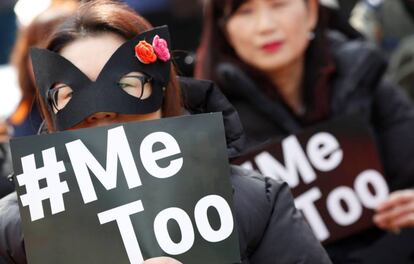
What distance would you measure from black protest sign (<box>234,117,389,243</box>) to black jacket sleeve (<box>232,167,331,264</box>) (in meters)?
0.73

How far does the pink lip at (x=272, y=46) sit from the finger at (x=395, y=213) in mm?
630

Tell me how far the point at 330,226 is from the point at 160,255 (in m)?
1.09

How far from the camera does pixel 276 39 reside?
306 cm

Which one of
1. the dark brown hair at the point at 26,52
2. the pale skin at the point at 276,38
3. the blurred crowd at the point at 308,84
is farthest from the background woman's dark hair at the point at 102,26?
the dark brown hair at the point at 26,52

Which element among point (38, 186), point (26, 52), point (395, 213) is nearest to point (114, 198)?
point (38, 186)

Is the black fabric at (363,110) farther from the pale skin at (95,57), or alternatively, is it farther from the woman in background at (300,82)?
the pale skin at (95,57)

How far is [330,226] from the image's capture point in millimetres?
2877

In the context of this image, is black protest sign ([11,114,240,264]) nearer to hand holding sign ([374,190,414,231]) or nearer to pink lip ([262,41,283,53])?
hand holding sign ([374,190,414,231])

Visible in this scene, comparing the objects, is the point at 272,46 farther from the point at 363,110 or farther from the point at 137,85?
the point at 137,85

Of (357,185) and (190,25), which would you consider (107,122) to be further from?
(190,25)

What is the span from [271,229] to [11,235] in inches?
21.8

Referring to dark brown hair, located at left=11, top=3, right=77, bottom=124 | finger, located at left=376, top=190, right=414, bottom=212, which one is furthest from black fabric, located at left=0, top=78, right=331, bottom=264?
dark brown hair, located at left=11, top=3, right=77, bottom=124

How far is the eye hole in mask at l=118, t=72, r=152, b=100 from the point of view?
201 cm

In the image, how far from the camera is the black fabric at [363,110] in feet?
9.96
